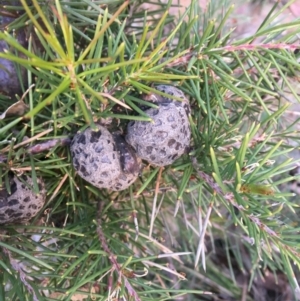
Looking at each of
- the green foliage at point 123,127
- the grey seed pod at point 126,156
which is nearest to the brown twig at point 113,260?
the green foliage at point 123,127

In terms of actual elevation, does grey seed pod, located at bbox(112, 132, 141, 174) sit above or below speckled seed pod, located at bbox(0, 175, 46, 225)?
above

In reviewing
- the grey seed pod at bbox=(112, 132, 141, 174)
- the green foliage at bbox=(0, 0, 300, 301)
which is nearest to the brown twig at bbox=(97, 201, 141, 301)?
the green foliage at bbox=(0, 0, 300, 301)

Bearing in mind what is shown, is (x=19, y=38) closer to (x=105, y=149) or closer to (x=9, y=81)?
(x=9, y=81)

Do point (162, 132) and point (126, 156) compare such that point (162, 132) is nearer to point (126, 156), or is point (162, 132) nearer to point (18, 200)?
point (126, 156)

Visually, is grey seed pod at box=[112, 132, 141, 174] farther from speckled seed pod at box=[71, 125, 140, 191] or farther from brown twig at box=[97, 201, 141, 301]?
brown twig at box=[97, 201, 141, 301]

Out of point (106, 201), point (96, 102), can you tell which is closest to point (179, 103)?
point (96, 102)

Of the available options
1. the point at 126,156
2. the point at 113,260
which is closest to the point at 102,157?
the point at 126,156

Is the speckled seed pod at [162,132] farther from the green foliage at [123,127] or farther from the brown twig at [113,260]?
the brown twig at [113,260]
